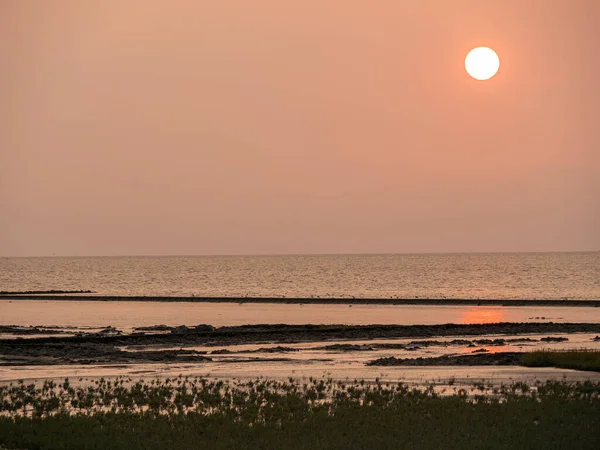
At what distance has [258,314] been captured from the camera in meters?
88.7

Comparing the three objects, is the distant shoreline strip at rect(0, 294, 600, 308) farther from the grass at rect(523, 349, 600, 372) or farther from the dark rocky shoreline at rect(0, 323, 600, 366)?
the grass at rect(523, 349, 600, 372)

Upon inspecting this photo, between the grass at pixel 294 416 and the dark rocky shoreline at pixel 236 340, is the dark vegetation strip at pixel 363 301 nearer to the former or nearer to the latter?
the dark rocky shoreline at pixel 236 340

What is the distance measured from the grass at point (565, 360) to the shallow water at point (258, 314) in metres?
29.9

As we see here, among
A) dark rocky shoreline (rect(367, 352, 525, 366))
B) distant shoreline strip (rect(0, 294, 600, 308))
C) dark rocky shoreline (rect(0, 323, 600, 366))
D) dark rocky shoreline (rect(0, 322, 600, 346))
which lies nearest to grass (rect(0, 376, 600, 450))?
dark rocky shoreline (rect(367, 352, 525, 366))

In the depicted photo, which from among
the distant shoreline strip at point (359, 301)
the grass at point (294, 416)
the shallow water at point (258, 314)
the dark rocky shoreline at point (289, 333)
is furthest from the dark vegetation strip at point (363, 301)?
the grass at point (294, 416)

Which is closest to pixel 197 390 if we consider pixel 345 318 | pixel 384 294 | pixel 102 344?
→ pixel 102 344

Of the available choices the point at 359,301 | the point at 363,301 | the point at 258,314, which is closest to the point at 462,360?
the point at 258,314

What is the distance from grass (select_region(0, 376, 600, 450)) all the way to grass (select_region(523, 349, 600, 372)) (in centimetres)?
731

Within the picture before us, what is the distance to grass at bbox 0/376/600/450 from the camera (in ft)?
81.5

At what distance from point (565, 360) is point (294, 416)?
20.1 meters

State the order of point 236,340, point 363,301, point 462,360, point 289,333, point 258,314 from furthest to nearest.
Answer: point 363,301 < point 258,314 < point 289,333 < point 236,340 < point 462,360

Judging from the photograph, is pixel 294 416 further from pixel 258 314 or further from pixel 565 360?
pixel 258 314

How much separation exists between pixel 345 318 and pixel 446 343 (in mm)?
24834

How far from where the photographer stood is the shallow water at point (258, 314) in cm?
7806
